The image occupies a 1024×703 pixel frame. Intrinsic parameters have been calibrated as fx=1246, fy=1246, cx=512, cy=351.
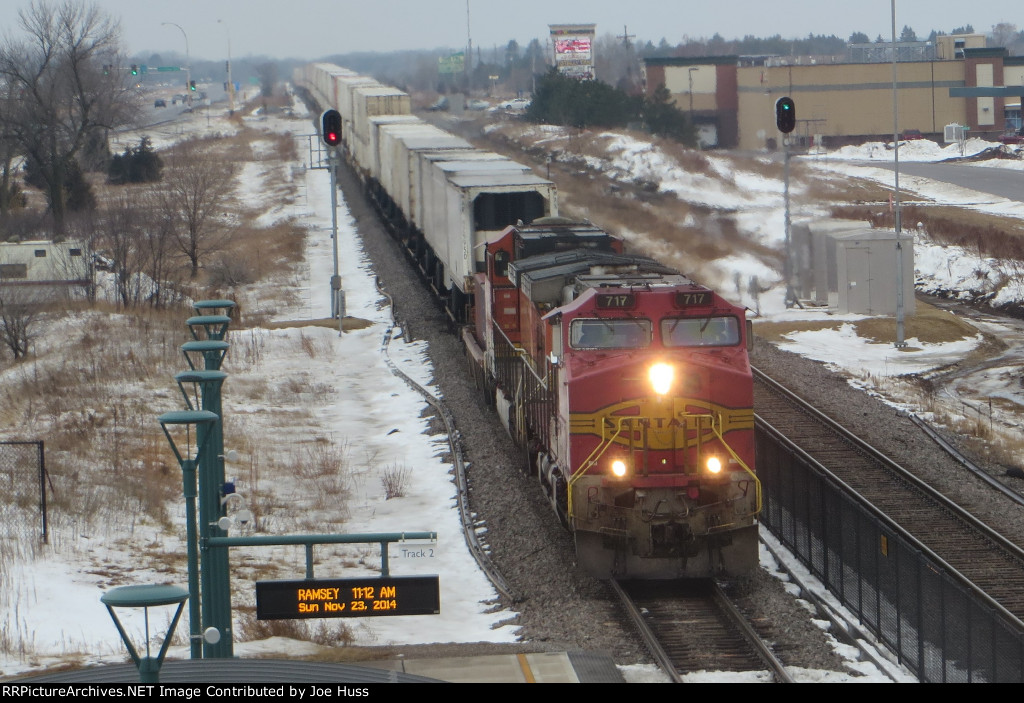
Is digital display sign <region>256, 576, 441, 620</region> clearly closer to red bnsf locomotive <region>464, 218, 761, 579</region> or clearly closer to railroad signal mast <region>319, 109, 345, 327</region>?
red bnsf locomotive <region>464, 218, 761, 579</region>

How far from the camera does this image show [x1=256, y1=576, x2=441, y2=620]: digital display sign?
11.6 meters

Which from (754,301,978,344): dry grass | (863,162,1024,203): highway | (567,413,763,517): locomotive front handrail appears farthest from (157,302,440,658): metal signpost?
(863,162,1024,203): highway

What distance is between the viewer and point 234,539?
12.1 m

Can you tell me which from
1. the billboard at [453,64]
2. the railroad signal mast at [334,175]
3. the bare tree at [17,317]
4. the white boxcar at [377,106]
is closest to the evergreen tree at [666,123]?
the white boxcar at [377,106]

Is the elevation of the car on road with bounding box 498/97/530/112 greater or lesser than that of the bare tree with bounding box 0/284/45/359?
greater

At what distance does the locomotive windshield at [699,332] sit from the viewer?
52.6 feet

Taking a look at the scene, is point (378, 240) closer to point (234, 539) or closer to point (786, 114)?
point (786, 114)

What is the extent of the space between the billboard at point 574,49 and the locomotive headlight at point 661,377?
320 feet

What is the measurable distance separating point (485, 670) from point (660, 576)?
156 inches

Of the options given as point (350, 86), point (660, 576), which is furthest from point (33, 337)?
point (350, 86)

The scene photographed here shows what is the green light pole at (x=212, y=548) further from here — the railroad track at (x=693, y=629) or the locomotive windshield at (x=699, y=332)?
the locomotive windshield at (x=699, y=332)

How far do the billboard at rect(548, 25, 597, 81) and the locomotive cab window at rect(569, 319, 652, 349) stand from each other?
97126 mm

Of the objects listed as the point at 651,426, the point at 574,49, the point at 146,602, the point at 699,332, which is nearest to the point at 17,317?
the point at 651,426

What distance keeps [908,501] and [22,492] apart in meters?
14.8
